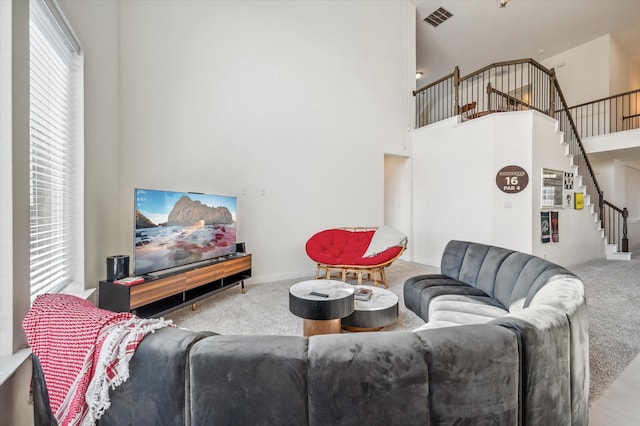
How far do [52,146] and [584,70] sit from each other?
1053cm

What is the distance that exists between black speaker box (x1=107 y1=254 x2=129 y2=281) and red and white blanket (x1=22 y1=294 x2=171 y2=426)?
4.76ft

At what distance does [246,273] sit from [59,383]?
285 cm

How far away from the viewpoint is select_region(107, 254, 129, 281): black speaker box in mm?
2344

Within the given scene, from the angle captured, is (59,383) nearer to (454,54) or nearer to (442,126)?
(442,126)

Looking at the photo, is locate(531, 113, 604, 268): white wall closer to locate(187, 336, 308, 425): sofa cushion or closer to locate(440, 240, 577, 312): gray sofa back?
locate(440, 240, 577, 312): gray sofa back

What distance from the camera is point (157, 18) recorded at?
11.1 ft

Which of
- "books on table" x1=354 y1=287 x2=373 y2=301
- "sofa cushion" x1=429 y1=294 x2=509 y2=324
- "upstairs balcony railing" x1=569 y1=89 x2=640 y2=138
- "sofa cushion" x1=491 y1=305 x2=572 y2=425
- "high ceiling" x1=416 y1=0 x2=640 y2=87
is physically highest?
"high ceiling" x1=416 y1=0 x2=640 y2=87

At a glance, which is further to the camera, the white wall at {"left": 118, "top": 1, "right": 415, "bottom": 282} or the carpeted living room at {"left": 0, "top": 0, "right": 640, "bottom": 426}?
the white wall at {"left": 118, "top": 1, "right": 415, "bottom": 282}

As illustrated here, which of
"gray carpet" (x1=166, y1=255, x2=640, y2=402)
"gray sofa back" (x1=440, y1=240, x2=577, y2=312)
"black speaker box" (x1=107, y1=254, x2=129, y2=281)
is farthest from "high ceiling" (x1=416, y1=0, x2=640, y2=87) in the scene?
"black speaker box" (x1=107, y1=254, x2=129, y2=281)

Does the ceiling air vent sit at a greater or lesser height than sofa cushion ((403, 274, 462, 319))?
greater

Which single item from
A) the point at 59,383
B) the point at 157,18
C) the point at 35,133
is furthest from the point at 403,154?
the point at 59,383

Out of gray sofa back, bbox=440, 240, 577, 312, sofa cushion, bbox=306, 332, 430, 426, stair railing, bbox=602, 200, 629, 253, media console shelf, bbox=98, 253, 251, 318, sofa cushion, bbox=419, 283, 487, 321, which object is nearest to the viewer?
sofa cushion, bbox=306, 332, 430, 426

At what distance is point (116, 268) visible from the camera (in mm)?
2359

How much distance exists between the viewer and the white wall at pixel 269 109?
334 cm
